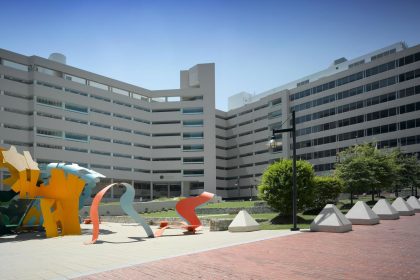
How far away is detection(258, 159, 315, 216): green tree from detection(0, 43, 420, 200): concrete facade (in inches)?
1685

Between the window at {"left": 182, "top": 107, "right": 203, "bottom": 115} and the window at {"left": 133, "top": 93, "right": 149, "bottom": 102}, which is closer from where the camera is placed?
the window at {"left": 133, "top": 93, "right": 149, "bottom": 102}

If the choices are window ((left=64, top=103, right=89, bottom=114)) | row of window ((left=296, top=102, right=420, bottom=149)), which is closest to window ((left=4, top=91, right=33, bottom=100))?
window ((left=64, top=103, right=89, bottom=114))

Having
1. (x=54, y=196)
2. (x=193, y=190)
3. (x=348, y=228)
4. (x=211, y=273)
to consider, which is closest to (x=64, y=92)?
(x=193, y=190)

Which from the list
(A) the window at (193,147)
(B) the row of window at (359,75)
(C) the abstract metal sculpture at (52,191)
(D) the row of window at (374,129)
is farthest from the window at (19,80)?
(D) the row of window at (374,129)

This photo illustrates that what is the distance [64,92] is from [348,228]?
214 feet

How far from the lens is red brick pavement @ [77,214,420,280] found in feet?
29.3

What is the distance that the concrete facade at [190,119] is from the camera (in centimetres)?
6600

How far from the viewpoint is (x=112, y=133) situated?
7906 cm

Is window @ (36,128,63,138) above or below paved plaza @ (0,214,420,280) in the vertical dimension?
above

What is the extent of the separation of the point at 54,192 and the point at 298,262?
17.6 m

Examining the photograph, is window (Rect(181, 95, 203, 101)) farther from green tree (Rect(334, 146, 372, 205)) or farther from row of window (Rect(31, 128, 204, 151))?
green tree (Rect(334, 146, 372, 205))

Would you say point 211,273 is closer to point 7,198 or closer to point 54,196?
point 54,196

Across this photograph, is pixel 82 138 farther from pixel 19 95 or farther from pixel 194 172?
pixel 194 172

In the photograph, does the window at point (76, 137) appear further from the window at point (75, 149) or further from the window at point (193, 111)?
the window at point (193, 111)
